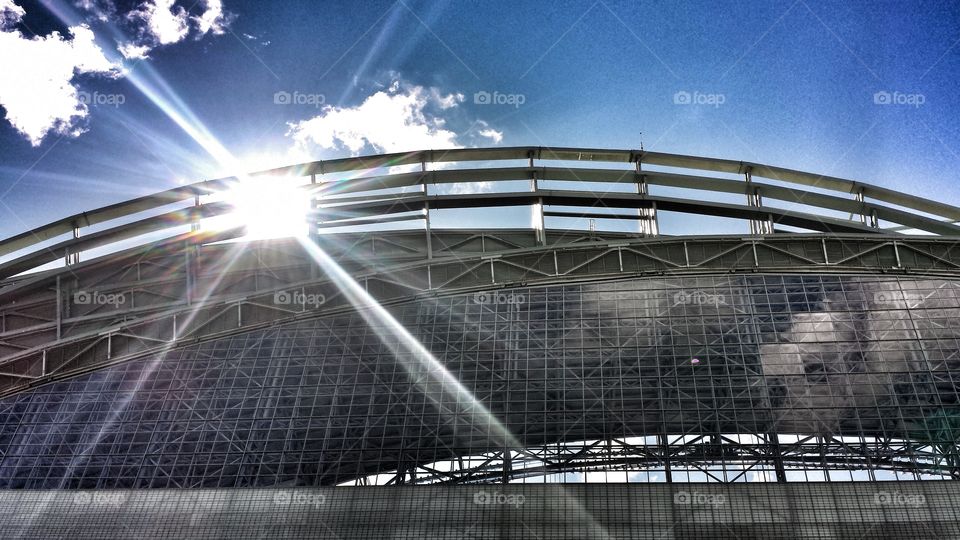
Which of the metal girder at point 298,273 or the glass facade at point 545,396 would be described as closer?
the metal girder at point 298,273

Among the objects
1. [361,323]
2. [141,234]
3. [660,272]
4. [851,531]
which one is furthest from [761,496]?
[141,234]

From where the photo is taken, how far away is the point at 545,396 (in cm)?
3000

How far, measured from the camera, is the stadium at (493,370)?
13359 millimetres

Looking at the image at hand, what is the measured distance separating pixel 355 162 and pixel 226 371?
22393mm

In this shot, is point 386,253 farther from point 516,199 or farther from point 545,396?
point 545,396

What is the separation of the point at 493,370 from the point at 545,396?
241 cm

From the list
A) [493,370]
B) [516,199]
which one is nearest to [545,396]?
[493,370]

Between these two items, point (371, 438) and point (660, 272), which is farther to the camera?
point (371, 438)

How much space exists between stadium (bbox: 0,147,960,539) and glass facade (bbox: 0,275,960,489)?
12 centimetres

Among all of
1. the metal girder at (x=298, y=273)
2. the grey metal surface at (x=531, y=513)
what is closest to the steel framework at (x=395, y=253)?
the metal girder at (x=298, y=273)

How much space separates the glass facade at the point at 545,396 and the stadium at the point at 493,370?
0.12 meters

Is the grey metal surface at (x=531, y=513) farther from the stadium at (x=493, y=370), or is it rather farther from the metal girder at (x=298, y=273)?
the metal girder at (x=298, y=273)

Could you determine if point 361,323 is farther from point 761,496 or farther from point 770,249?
point 770,249

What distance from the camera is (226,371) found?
33375mm
